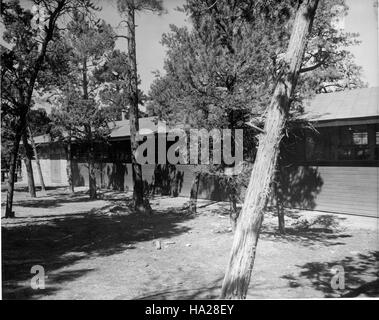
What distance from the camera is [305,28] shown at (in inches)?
215

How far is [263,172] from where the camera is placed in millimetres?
5293

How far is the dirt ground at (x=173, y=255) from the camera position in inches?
279

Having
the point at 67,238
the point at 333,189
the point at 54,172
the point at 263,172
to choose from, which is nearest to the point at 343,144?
the point at 333,189

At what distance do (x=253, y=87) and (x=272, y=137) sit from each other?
5.16 m

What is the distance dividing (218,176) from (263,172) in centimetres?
809

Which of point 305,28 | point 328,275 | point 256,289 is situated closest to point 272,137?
point 305,28

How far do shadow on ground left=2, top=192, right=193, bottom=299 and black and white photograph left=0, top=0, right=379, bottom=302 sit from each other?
0.18 ft

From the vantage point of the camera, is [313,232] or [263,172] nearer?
[263,172]

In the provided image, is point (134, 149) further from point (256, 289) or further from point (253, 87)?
point (256, 289)

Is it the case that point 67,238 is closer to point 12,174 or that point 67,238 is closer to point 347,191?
point 12,174

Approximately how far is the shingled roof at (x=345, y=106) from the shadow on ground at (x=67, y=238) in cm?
647

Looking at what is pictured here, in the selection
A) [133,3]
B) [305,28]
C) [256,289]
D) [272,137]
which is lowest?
[256,289]
